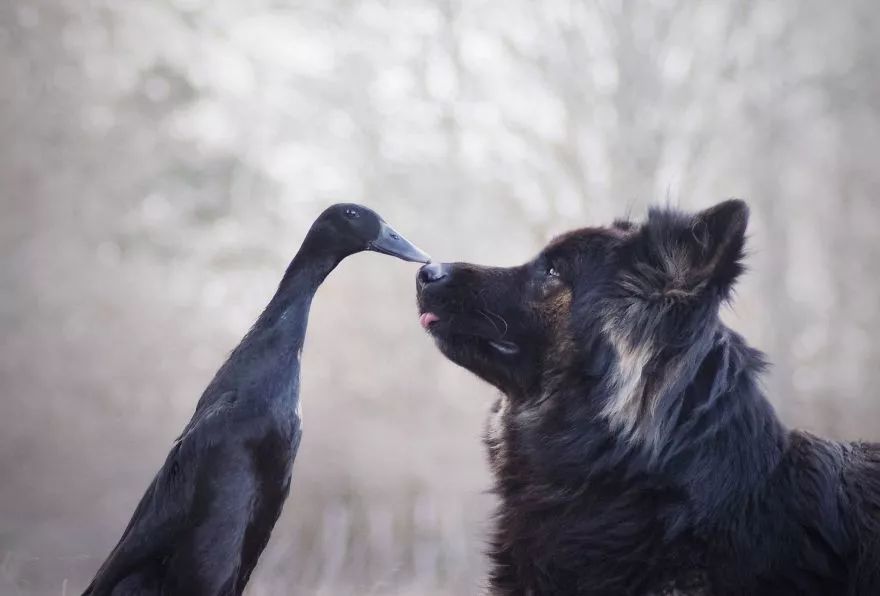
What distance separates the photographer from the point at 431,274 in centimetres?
161

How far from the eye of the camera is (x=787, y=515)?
125 cm

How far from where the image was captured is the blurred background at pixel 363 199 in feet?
7.13

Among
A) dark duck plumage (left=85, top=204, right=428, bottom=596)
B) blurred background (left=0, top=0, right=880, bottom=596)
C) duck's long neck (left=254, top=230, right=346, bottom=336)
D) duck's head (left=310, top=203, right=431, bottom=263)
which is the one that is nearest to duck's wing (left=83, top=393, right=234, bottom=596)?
dark duck plumage (left=85, top=204, right=428, bottom=596)

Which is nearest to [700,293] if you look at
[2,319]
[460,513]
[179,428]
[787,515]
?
[787,515]

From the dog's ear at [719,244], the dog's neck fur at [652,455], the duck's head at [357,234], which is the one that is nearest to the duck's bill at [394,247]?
the duck's head at [357,234]

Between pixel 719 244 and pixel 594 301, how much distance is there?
0.29m

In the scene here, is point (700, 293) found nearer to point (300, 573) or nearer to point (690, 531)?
point (690, 531)

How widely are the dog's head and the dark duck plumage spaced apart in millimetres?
314

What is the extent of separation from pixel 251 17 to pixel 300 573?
1.70 m

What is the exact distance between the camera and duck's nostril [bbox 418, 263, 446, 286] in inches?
63.2

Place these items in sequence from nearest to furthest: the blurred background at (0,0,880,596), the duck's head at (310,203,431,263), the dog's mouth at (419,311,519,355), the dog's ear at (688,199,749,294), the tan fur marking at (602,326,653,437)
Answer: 1. the dog's ear at (688,199,749,294)
2. the tan fur marking at (602,326,653,437)
3. the dog's mouth at (419,311,519,355)
4. the duck's head at (310,203,431,263)
5. the blurred background at (0,0,880,596)

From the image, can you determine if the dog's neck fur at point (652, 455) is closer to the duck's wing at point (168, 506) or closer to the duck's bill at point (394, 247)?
the duck's bill at point (394, 247)

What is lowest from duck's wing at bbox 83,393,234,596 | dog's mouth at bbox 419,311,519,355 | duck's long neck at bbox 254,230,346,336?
duck's wing at bbox 83,393,234,596

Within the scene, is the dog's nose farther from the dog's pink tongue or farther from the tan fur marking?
the tan fur marking
